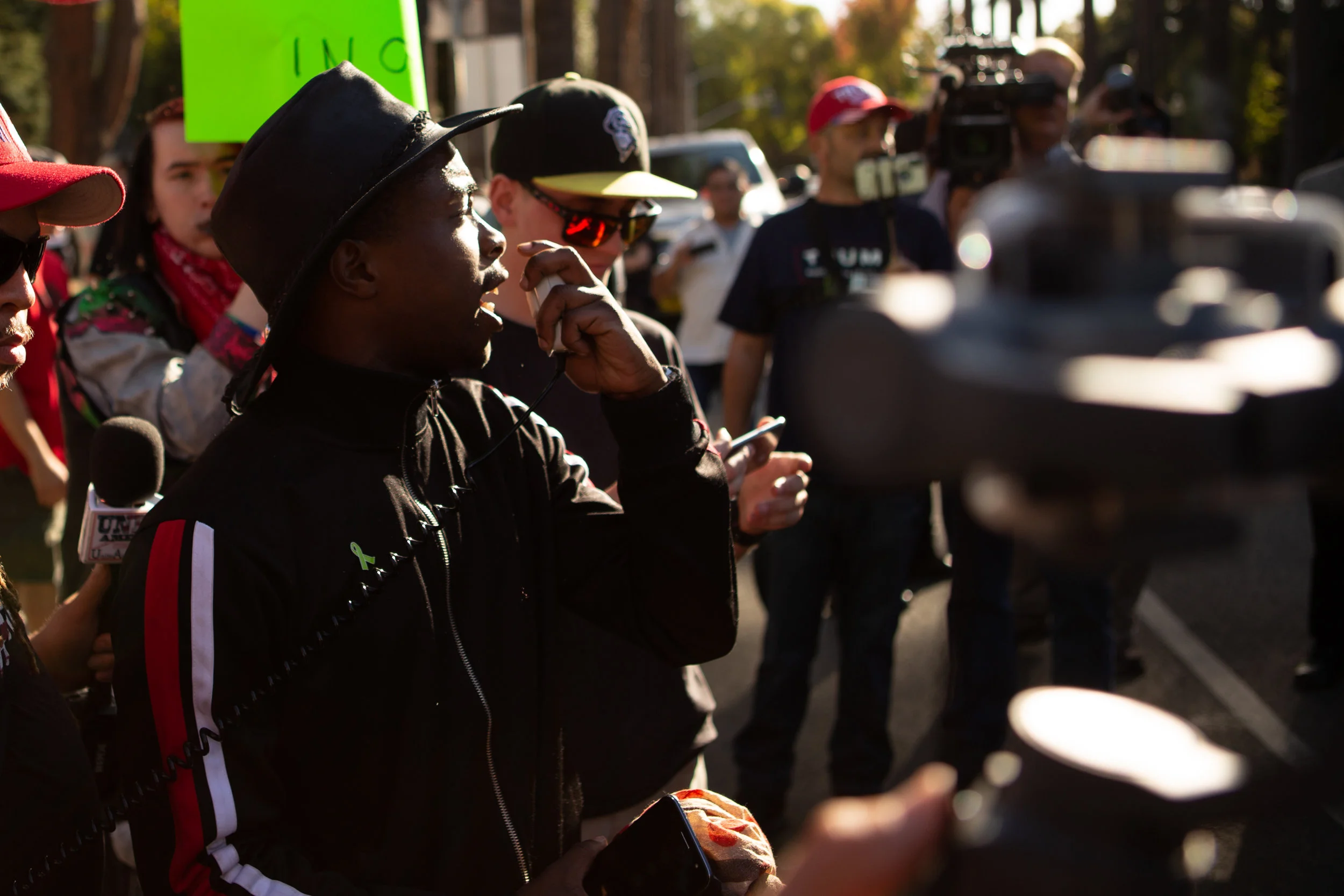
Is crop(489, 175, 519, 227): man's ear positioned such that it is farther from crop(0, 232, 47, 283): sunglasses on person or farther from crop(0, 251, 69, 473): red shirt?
crop(0, 251, 69, 473): red shirt

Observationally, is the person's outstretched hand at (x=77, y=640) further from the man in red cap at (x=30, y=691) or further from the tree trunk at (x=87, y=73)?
the tree trunk at (x=87, y=73)

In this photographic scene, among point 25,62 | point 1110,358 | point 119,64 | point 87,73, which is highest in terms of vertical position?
point 1110,358

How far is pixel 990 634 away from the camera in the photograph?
470 centimetres

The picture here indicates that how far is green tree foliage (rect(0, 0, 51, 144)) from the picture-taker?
1613 inches

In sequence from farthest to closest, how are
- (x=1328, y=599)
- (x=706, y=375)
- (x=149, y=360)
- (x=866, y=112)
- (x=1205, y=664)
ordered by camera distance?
1. (x=706, y=375)
2. (x=1205, y=664)
3. (x=1328, y=599)
4. (x=866, y=112)
5. (x=149, y=360)

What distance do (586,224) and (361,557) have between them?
161cm

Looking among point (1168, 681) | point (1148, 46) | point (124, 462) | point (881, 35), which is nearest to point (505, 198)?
point (124, 462)

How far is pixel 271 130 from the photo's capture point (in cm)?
197

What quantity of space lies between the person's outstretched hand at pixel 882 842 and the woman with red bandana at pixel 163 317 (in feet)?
7.70

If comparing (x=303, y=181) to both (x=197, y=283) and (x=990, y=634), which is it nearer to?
(x=197, y=283)

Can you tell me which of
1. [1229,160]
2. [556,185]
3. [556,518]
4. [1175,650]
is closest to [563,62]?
[1175,650]

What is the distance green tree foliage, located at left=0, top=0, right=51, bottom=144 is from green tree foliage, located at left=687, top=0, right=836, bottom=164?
1554 inches

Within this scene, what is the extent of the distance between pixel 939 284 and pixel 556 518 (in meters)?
1.64

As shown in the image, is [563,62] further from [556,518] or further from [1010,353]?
[1010,353]
